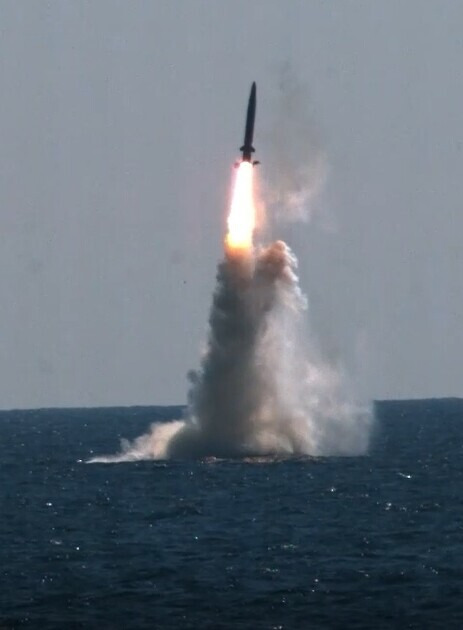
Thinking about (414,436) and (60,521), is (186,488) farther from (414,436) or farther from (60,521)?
(414,436)

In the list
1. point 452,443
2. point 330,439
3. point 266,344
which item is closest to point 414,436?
point 452,443

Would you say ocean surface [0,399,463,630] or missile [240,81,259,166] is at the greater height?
missile [240,81,259,166]

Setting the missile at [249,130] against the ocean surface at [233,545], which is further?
the missile at [249,130]

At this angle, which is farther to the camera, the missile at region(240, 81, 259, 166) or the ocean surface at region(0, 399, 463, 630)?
the missile at region(240, 81, 259, 166)

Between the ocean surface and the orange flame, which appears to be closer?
the ocean surface

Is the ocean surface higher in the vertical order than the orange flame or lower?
lower

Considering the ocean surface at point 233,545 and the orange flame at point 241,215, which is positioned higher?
the orange flame at point 241,215

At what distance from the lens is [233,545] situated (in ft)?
274

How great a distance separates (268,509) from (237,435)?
25.2 m

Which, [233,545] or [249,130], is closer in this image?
[233,545]

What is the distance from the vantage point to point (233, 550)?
8175 centimetres

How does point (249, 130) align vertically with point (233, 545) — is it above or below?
above

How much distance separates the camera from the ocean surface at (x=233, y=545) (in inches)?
2564

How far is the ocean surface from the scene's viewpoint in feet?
214
